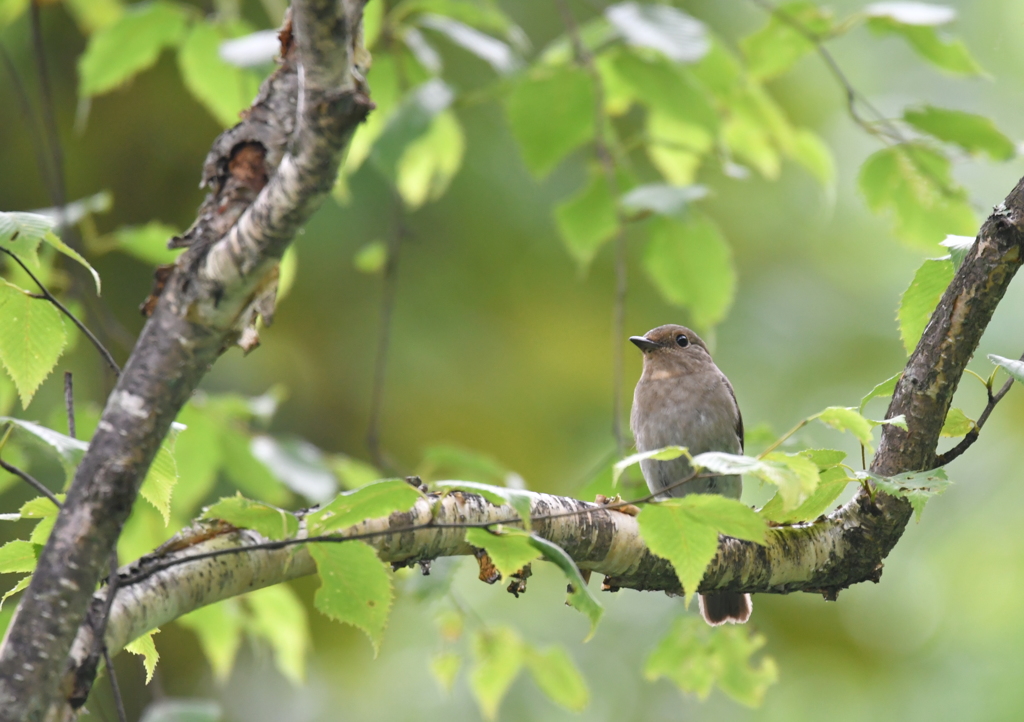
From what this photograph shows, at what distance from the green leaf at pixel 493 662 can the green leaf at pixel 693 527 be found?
2395 mm

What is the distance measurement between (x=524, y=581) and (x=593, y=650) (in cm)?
668

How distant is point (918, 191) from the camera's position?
12.1 feet

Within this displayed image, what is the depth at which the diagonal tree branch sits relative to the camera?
52.0 inches

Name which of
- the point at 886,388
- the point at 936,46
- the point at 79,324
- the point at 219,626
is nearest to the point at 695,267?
the point at 936,46

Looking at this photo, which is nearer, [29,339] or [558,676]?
[29,339]

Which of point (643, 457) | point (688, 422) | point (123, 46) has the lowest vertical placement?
point (688, 422)

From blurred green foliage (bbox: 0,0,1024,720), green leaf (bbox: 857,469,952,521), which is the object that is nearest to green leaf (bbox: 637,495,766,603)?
green leaf (bbox: 857,469,952,521)

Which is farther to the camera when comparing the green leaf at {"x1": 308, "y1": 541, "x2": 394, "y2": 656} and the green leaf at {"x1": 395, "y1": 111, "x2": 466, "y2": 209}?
the green leaf at {"x1": 395, "y1": 111, "x2": 466, "y2": 209}

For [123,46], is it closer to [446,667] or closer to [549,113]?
[549,113]

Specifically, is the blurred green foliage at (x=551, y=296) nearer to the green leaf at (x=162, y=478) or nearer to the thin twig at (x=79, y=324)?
the green leaf at (x=162, y=478)

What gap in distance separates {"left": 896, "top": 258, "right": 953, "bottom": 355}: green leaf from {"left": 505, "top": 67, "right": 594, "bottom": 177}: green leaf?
1.58 m

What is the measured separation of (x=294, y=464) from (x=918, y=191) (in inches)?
104

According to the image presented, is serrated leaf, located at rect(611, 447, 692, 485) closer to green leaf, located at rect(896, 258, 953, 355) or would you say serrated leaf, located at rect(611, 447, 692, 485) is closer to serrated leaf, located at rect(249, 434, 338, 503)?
green leaf, located at rect(896, 258, 953, 355)

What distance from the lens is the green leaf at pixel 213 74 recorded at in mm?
3750
